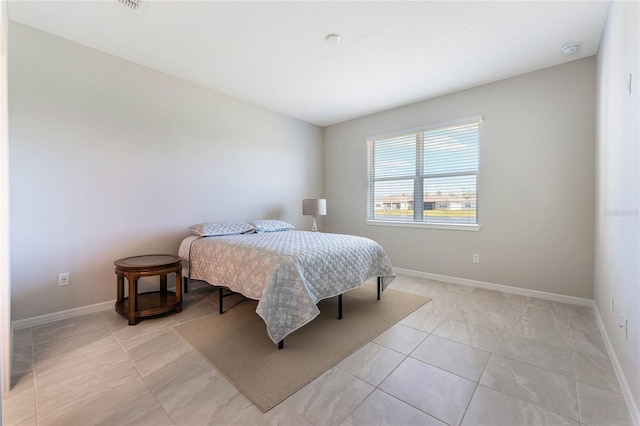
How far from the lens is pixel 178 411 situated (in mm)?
1435

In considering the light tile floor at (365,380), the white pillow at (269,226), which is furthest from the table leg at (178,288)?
the white pillow at (269,226)

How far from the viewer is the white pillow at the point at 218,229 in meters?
3.11

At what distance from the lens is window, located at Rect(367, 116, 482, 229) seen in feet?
11.8

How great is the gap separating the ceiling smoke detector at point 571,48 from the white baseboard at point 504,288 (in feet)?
7.95

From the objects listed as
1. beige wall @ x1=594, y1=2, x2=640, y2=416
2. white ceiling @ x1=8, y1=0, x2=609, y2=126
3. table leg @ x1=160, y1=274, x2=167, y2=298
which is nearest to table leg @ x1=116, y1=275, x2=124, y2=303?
table leg @ x1=160, y1=274, x2=167, y2=298

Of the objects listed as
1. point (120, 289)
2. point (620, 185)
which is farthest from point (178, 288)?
point (620, 185)

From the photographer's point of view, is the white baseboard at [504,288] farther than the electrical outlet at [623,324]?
Yes

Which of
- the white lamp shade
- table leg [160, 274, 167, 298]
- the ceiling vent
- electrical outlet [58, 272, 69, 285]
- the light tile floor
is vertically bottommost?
the light tile floor

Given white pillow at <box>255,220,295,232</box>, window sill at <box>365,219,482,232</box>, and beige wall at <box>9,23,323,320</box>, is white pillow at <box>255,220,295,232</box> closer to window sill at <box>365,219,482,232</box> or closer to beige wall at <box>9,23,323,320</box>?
beige wall at <box>9,23,323,320</box>

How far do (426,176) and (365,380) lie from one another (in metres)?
3.00

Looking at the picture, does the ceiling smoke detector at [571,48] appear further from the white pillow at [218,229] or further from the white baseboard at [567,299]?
the white pillow at [218,229]

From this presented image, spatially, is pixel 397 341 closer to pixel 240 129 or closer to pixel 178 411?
pixel 178 411

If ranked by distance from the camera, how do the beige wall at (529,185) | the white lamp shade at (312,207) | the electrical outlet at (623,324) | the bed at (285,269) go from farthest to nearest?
the white lamp shade at (312,207), the beige wall at (529,185), the bed at (285,269), the electrical outlet at (623,324)

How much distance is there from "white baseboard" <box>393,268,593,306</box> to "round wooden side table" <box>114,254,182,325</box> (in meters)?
3.02
